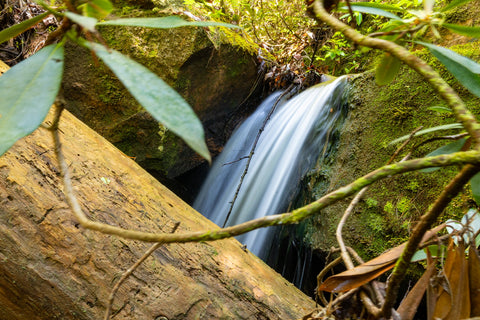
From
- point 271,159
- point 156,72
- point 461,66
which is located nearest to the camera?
point 461,66

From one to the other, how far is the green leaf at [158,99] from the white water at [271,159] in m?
1.99

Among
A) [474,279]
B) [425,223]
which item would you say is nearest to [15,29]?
[425,223]

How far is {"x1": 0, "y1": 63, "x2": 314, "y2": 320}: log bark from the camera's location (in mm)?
859

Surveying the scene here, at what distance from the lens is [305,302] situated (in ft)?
3.61

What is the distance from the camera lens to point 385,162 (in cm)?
196

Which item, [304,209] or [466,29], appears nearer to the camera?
[304,209]

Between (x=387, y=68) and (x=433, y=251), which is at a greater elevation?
(x=387, y=68)

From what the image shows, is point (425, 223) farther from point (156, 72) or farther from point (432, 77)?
point (156, 72)

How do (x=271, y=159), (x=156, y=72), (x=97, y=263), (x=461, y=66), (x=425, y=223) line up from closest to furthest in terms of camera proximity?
1. (x=425, y=223)
2. (x=461, y=66)
3. (x=97, y=263)
4. (x=156, y=72)
5. (x=271, y=159)

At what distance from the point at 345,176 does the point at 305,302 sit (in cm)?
123

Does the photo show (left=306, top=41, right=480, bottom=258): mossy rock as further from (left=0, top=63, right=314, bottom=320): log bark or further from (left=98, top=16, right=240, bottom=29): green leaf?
(left=98, top=16, right=240, bottom=29): green leaf

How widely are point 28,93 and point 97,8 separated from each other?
13cm

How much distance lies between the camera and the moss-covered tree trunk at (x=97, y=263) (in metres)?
0.86

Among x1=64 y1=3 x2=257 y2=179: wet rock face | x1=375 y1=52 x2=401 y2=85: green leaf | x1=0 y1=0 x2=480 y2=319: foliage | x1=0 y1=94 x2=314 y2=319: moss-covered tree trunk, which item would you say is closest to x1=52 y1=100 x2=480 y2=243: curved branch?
x1=0 y1=0 x2=480 y2=319: foliage
